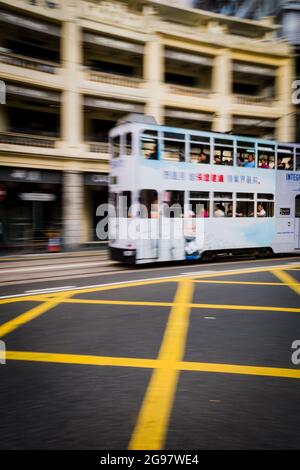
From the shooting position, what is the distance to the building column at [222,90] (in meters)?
23.2

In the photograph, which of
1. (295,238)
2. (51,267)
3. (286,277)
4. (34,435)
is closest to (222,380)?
(34,435)

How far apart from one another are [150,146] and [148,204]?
1.62 metres

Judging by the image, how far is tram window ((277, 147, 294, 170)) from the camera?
14.0m

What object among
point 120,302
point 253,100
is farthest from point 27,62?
point 120,302

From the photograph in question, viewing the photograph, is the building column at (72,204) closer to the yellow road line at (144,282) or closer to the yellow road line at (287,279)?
the yellow road line at (144,282)

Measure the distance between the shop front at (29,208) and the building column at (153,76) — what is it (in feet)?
20.5

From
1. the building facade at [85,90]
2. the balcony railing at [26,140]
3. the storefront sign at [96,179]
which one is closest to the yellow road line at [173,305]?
the building facade at [85,90]

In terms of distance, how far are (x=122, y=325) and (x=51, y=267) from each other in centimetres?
674

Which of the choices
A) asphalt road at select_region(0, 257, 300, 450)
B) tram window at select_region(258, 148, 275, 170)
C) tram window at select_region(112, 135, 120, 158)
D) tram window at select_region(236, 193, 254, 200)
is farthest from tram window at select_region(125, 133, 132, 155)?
tram window at select_region(258, 148, 275, 170)

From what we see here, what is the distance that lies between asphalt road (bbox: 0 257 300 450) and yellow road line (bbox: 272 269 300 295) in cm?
53

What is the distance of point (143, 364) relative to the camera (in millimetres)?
4285

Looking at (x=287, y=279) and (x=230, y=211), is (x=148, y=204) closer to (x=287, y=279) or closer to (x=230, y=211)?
(x=230, y=211)

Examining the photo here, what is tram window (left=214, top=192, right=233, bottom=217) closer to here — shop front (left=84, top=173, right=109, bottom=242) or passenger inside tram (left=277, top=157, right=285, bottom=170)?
passenger inside tram (left=277, top=157, right=285, bottom=170)
